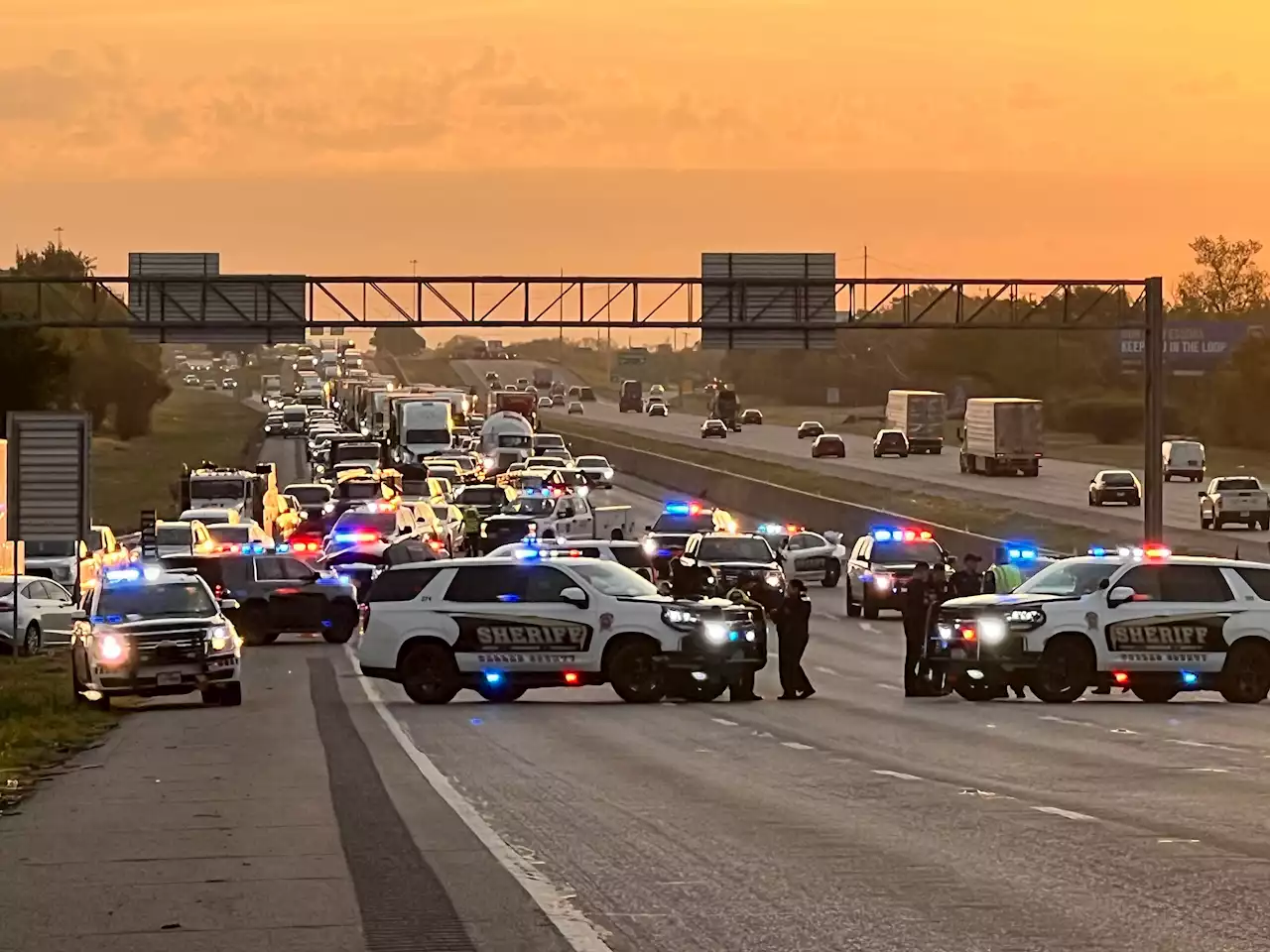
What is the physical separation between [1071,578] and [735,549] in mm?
20768

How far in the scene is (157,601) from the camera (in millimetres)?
29812

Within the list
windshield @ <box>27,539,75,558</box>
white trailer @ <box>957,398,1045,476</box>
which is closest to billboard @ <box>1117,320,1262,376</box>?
white trailer @ <box>957,398,1045,476</box>

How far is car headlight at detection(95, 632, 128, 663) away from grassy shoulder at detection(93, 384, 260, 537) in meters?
52.8

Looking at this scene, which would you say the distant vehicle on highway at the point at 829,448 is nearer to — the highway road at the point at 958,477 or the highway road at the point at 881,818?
the highway road at the point at 958,477

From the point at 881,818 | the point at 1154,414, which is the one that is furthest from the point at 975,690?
the point at 1154,414

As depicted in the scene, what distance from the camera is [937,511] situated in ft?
257

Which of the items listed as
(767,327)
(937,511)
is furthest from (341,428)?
(767,327)

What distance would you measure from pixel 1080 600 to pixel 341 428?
104321 millimetres

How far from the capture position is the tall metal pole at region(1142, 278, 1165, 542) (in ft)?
181

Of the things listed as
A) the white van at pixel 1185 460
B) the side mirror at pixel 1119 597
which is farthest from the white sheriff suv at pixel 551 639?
the white van at pixel 1185 460

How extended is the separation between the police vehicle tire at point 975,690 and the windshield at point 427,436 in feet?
219

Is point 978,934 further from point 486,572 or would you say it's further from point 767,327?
point 767,327

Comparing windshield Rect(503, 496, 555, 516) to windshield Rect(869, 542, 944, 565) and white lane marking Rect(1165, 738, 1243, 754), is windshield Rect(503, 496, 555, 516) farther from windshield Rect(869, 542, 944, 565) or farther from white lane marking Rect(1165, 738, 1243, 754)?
white lane marking Rect(1165, 738, 1243, 754)

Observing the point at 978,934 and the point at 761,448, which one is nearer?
the point at 978,934
